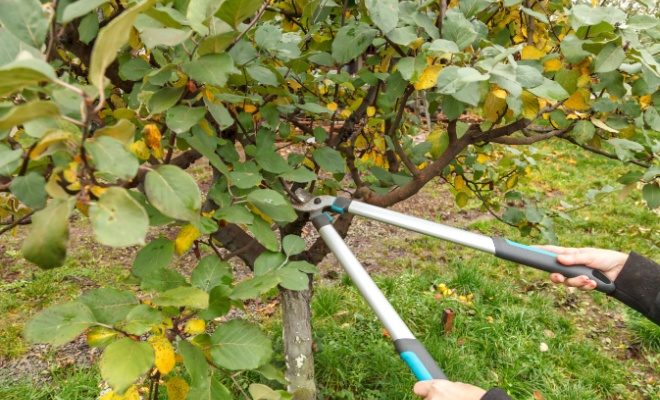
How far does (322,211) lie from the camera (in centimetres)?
167

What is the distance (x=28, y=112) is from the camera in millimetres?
555

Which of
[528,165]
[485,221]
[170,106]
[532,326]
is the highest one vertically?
[170,106]

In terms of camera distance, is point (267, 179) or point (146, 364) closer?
point (146, 364)

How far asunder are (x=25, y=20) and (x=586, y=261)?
169 cm

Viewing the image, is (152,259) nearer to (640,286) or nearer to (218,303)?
(218,303)

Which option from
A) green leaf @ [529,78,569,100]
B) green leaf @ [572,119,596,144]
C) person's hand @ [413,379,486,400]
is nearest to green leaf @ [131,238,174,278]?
person's hand @ [413,379,486,400]

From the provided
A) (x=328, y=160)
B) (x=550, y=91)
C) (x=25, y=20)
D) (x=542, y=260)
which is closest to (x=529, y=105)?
(x=550, y=91)

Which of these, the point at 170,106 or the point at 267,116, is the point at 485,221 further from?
the point at 170,106

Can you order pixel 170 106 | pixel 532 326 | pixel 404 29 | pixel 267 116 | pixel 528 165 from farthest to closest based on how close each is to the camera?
pixel 532 326
pixel 528 165
pixel 267 116
pixel 404 29
pixel 170 106

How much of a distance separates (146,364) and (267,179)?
0.75 meters

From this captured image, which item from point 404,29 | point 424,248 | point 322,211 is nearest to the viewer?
point 404,29

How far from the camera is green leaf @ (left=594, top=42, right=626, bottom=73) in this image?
1.12 m

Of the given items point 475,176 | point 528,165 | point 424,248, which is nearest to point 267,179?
point 475,176

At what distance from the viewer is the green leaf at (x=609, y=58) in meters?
1.12
